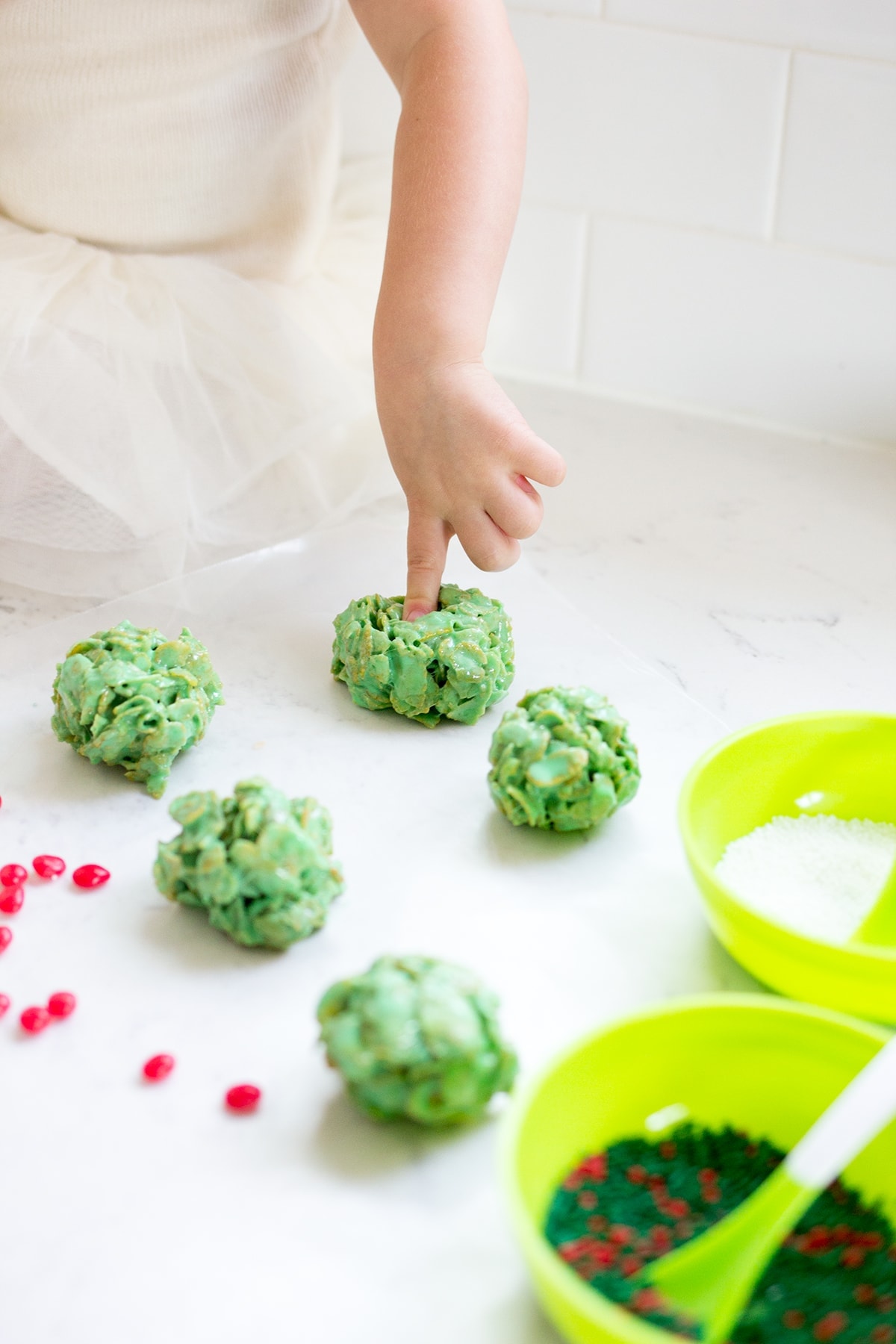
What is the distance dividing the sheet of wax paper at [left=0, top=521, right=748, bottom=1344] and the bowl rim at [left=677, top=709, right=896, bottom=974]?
7cm

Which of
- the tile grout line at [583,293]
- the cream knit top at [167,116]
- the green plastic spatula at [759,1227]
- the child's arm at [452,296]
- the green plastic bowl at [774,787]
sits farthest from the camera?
the tile grout line at [583,293]

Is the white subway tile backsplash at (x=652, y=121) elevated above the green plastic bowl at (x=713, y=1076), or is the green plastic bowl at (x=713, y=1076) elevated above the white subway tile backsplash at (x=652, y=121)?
the white subway tile backsplash at (x=652, y=121)

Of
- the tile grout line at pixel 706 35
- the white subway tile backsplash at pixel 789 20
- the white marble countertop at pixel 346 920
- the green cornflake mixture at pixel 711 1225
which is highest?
the white subway tile backsplash at pixel 789 20

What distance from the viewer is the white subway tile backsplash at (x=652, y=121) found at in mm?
1113

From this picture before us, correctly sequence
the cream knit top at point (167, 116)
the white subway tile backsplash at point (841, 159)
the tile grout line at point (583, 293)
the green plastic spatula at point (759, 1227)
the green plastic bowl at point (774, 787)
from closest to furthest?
the green plastic spatula at point (759, 1227) → the green plastic bowl at point (774, 787) → the cream knit top at point (167, 116) → the white subway tile backsplash at point (841, 159) → the tile grout line at point (583, 293)

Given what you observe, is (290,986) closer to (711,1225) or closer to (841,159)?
(711,1225)

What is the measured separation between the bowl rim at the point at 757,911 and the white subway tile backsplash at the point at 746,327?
0.61 metres

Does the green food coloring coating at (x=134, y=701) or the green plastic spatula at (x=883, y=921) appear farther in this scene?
the green food coloring coating at (x=134, y=701)

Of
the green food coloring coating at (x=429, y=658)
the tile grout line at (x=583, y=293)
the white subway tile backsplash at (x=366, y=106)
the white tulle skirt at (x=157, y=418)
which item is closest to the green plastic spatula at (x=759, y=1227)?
the green food coloring coating at (x=429, y=658)

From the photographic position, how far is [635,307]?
4.12 feet

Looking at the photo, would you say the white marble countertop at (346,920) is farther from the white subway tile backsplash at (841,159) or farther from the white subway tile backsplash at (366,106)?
the white subway tile backsplash at (366,106)

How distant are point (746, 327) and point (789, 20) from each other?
0.26m

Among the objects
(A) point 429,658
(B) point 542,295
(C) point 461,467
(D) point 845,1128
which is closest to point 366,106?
(B) point 542,295

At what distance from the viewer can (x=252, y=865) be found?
0.59 metres
